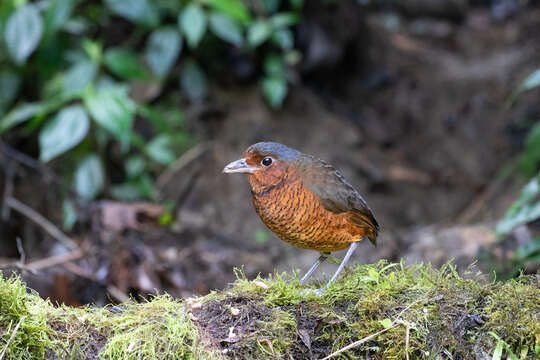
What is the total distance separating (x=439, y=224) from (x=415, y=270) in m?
4.96

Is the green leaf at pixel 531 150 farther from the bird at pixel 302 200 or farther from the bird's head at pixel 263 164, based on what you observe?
the bird's head at pixel 263 164

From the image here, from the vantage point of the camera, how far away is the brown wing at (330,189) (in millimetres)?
3076

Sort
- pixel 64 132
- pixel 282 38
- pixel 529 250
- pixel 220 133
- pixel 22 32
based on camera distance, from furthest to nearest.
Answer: pixel 220 133
pixel 282 38
pixel 22 32
pixel 64 132
pixel 529 250

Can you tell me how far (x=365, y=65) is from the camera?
9.01 meters

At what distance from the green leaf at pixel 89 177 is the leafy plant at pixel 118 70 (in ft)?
0.03

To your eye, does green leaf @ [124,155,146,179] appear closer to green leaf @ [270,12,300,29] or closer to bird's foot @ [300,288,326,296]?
green leaf @ [270,12,300,29]

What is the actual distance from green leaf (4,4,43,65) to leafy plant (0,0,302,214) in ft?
0.03

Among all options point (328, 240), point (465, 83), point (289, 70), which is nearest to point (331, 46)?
point (289, 70)

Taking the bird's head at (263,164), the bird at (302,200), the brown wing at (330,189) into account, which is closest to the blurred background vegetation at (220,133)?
the brown wing at (330,189)

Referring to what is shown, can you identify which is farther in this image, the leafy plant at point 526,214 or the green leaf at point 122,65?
the green leaf at point 122,65

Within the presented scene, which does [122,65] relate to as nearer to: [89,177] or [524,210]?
[89,177]

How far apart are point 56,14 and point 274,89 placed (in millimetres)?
2652

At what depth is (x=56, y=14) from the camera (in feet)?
18.5

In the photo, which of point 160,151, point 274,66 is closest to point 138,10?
point 160,151
